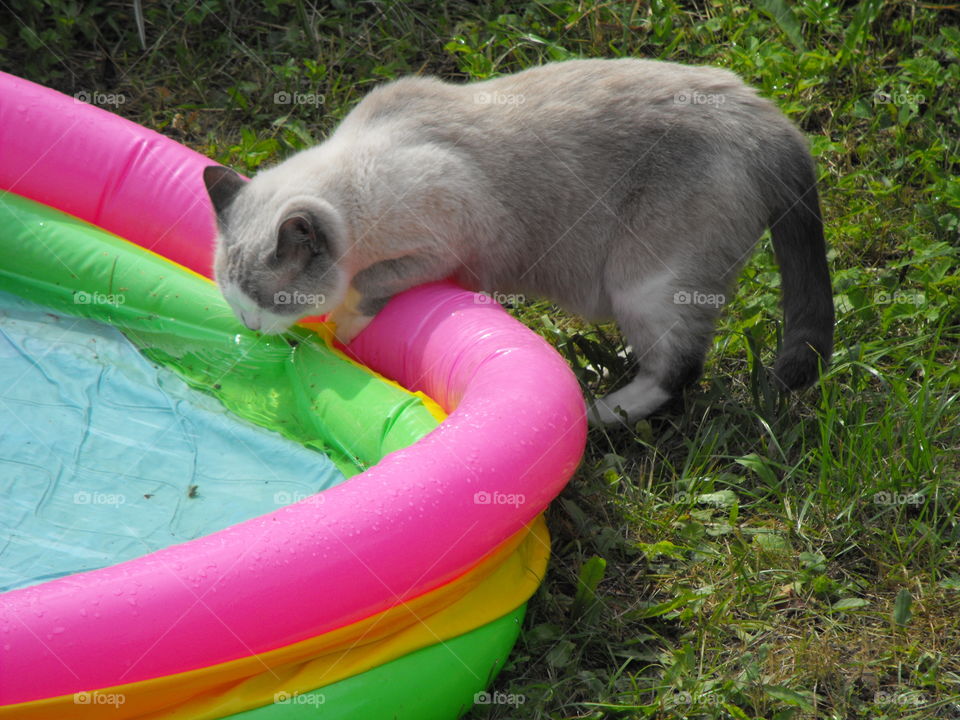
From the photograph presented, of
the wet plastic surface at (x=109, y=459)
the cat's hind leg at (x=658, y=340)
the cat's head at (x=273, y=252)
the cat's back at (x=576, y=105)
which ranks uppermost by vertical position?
the cat's back at (x=576, y=105)

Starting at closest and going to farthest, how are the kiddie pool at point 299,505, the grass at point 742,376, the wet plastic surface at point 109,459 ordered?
the kiddie pool at point 299,505
the grass at point 742,376
the wet plastic surface at point 109,459

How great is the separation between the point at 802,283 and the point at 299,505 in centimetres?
178

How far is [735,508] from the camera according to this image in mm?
2914

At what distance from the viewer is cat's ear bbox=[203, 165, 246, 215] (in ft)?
10.5

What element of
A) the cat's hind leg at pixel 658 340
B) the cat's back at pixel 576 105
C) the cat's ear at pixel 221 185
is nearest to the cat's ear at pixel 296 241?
the cat's ear at pixel 221 185

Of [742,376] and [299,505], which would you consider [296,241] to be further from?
[742,376]

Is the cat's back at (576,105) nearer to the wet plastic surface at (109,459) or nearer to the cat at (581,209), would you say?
the cat at (581,209)

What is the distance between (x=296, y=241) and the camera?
298 cm

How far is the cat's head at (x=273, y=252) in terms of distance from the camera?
9.86 ft

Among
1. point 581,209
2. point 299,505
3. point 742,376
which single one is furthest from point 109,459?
point 742,376

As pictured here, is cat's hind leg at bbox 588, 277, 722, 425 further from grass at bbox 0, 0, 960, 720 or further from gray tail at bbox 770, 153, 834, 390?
gray tail at bbox 770, 153, 834, 390

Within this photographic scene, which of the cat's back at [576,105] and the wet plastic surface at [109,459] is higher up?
the cat's back at [576,105]

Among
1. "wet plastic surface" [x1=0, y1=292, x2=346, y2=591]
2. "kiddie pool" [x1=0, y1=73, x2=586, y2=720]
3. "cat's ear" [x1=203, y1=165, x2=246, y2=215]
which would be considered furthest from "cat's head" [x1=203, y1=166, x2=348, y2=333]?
"wet plastic surface" [x1=0, y1=292, x2=346, y2=591]

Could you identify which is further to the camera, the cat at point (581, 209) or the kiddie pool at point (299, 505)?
the cat at point (581, 209)
